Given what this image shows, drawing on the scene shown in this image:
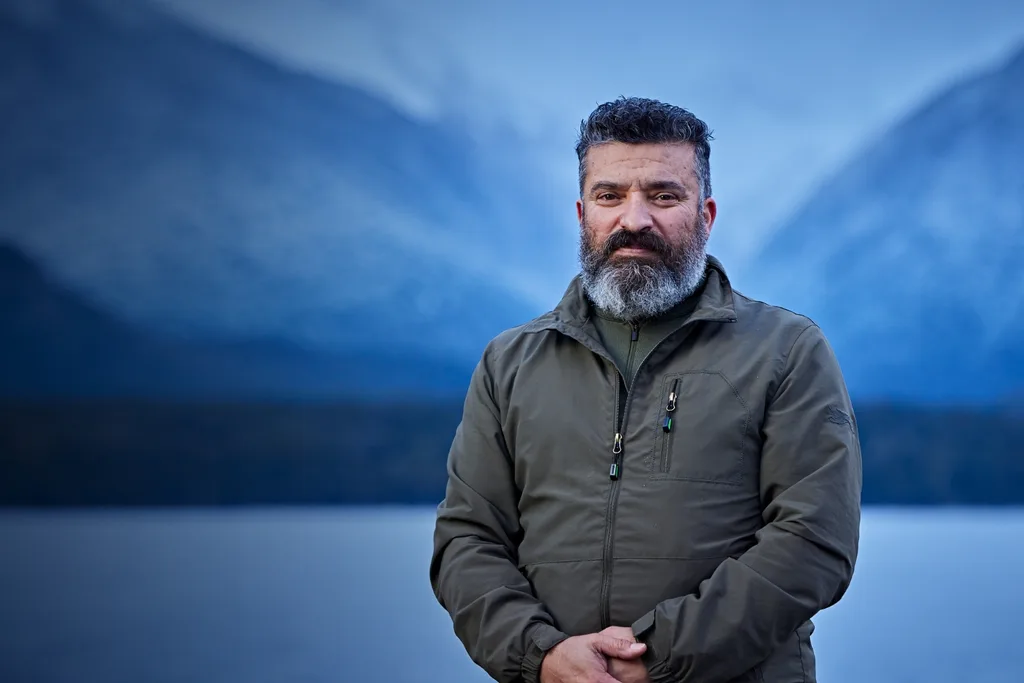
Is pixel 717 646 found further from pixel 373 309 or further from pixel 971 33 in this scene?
pixel 971 33

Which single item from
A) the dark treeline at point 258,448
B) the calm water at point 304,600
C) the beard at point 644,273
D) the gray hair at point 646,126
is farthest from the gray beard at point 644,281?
the dark treeline at point 258,448

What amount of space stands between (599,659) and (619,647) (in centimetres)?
3

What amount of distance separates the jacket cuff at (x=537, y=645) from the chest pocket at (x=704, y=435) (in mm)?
266

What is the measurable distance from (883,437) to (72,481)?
416cm

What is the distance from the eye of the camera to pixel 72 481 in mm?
5461

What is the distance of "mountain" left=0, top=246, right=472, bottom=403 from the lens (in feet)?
18.9

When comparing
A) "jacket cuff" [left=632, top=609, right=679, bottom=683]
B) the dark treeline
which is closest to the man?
"jacket cuff" [left=632, top=609, right=679, bottom=683]

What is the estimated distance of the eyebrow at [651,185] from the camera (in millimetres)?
1608

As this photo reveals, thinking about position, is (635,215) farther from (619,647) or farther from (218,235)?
(218,235)

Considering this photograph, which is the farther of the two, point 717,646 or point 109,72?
point 109,72

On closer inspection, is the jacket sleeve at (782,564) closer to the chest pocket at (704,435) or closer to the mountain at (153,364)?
the chest pocket at (704,435)

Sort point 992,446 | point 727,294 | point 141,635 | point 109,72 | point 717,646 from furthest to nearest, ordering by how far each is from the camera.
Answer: point 109,72, point 992,446, point 141,635, point 727,294, point 717,646

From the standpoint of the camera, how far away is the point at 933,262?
5.33m

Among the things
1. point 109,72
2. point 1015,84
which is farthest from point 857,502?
point 109,72
